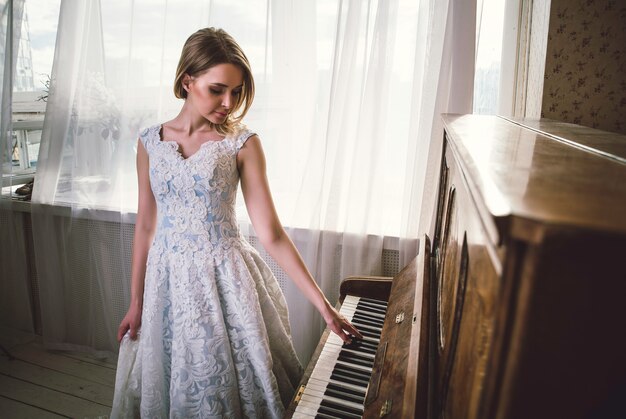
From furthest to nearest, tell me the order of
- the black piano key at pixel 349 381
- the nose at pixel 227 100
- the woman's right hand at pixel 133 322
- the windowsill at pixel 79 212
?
the windowsill at pixel 79 212, the woman's right hand at pixel 133 322, the nose at pixel 227 100, the black piano key at pixel 349 381

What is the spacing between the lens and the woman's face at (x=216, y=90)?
1.43 m

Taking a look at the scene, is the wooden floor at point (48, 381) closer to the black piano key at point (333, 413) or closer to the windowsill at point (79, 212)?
the windowsill at point (79, 212)

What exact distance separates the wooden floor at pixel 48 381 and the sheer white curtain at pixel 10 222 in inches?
6.7

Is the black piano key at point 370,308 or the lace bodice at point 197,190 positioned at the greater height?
the lace bodice at point 197,190

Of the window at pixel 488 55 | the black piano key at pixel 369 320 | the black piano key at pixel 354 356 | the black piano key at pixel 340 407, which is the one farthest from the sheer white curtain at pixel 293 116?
the black piano key at pixel 340 407

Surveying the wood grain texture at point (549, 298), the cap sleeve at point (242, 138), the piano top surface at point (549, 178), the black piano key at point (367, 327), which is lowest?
the black piano key at point (367, 327)

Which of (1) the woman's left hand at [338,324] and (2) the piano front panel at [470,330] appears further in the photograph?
(1) the woman's left hand at [338,324]

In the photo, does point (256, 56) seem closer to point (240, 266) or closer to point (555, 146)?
point (240, 266)

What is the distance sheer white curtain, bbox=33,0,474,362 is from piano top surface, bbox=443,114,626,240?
49.5 inches

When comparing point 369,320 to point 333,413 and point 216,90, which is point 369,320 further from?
point 216,90

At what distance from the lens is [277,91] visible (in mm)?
2156

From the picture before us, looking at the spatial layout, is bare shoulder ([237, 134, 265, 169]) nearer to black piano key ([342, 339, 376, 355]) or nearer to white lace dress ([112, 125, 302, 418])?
white lace dress ([112, 125, 302, 418])

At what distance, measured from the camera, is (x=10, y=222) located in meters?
2.71

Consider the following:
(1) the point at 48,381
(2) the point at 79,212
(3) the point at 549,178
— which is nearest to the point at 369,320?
(3) the point at 549,178
